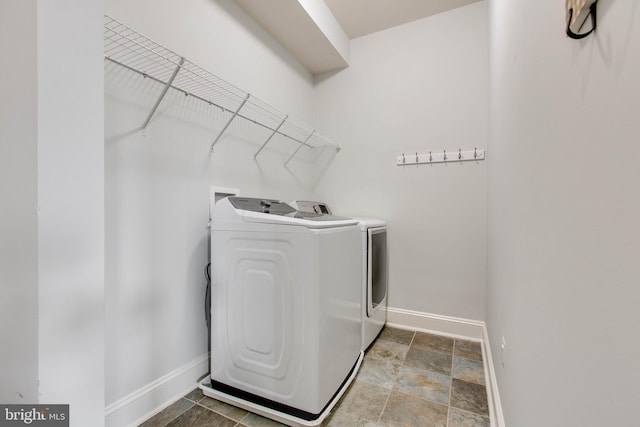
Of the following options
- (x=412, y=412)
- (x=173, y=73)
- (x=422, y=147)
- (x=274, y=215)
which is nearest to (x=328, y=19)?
(x=422, y=147)

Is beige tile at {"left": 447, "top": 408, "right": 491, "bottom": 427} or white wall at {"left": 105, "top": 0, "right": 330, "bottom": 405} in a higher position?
white wall at {"left": 105, "top": 0, "right": 330, "bottom": 405}

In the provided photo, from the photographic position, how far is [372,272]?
6.66 ft

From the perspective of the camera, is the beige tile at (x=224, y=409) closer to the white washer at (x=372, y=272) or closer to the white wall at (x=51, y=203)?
the white wall at (x=51, y=203)

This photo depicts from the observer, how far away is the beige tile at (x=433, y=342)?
6.55ft

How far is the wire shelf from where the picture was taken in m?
1.15

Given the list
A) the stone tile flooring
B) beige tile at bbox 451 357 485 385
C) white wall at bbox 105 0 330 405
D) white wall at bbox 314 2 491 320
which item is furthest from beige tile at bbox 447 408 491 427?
white wall at bbox 105 0 330 405

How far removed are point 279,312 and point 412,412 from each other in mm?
852

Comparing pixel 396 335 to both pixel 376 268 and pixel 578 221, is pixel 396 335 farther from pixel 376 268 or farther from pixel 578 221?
pixel 578 221

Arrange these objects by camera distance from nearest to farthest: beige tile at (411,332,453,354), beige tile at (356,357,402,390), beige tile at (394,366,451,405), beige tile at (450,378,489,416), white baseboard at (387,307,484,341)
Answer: beige tile at (450,378,489,416), beige tile at (394,366,451,405), beige tile at (356,357,402,390), beige tile at (411,332,453,354), white baseboard at (387,307,484,341)

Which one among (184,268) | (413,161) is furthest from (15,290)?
(413,161)

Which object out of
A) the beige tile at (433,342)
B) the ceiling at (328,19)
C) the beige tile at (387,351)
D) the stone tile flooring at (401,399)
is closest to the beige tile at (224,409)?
the stone tile flooring at (401,399)

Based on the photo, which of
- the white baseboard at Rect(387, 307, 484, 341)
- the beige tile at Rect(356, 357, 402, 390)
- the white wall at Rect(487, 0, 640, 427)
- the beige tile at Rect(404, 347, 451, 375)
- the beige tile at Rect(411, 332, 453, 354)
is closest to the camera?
the white wall at Rect(487, 0, 640, 427)

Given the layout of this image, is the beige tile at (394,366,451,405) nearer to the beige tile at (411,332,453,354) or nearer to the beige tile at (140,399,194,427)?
the beige tile at (411,332,453,354)
